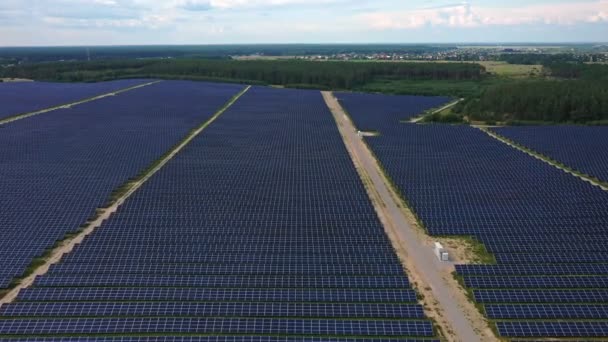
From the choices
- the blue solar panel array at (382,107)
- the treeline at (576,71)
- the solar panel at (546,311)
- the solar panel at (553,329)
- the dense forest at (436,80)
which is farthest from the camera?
the treeline at (576,71)

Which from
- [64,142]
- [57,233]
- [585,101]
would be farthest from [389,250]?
[585,101]

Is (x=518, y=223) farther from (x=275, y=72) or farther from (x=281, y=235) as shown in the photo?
(x=275, y=72)

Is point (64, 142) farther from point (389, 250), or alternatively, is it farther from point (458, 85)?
point (458, 85)

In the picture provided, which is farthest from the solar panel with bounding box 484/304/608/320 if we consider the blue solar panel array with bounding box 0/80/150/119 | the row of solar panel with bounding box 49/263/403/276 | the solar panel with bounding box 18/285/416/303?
the blue solar panel array with bounding box 0/80/150/119

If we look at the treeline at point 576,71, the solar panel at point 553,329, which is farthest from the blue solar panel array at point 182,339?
the treeline at point 576,71

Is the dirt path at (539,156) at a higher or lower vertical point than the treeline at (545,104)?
lower

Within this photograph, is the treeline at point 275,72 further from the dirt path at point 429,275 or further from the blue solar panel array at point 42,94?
the dirt path at point 429,275
